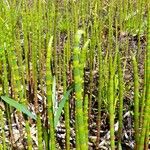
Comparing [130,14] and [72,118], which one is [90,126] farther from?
[130,14]

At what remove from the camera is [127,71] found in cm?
185

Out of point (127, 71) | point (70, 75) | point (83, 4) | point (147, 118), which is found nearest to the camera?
point (147, 118)

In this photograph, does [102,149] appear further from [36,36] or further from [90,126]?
[36,36]

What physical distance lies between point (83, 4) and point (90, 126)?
885 mm

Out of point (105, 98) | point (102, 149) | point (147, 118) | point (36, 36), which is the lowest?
point (102, 149)

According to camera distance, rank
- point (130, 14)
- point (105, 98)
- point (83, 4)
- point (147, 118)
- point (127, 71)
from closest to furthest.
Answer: point (147, 118) < point (105, 98) < point (127, 71) < point (83, 4) < point (130, 14)

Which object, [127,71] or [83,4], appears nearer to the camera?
[127,71]

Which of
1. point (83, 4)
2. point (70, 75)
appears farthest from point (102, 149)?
point (83, 4)

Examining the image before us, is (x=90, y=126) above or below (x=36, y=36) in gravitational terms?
below

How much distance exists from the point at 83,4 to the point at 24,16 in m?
0.60

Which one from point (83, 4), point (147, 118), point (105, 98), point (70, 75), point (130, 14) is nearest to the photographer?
point (147, 118)

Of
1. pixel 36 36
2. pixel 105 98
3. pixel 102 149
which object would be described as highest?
pixel 36 36

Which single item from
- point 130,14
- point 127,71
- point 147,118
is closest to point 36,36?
point 127,71

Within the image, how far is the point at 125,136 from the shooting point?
130 centimetres
